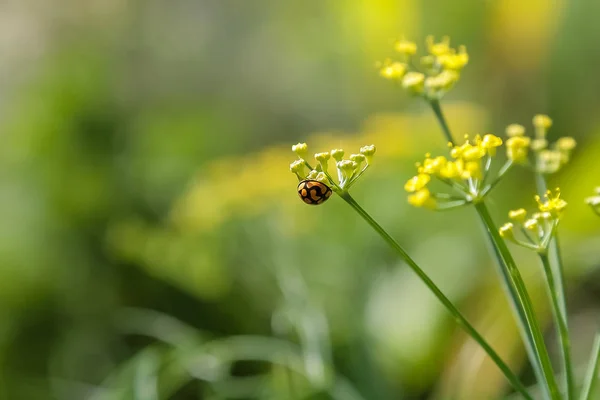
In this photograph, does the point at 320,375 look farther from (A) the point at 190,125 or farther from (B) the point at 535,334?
(A) the point at 190,125

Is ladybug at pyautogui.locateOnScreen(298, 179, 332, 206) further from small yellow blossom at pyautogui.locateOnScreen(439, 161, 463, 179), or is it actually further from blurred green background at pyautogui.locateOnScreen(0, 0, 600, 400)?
blurred green background at pyautogui.locateOnScreen(0, 0, 600, 400)

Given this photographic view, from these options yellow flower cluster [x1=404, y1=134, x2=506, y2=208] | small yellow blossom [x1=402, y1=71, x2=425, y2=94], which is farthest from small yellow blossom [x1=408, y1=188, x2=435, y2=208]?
small yellow blossom [x1=402, y1=71, x2=425, y2=94]

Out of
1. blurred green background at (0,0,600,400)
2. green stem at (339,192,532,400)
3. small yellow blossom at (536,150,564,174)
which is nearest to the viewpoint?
green stem at (339,192,532,400)

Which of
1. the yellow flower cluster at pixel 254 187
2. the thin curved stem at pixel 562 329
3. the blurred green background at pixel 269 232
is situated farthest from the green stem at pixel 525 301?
the yellow flower cluster at pixel 254 187

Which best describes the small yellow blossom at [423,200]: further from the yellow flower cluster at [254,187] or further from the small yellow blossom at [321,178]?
the yellow flower cluster at [254,187]

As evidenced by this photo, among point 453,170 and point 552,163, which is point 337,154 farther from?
point 552,163
